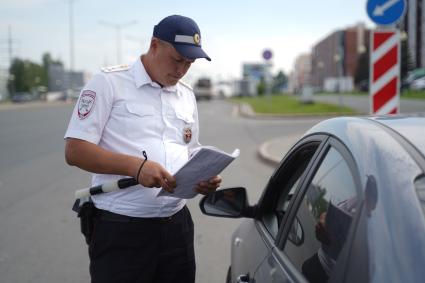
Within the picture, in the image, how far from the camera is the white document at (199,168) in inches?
81.7

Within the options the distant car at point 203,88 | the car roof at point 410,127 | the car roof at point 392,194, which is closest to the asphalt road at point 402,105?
the car roof at point 410,127

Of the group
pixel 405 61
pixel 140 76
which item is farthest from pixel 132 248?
pixel 405 61

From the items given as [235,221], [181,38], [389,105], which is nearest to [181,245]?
[181,38]

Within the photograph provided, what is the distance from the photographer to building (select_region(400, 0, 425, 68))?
3226 inches

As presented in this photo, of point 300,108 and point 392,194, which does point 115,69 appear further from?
point 300,108

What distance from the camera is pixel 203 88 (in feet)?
212

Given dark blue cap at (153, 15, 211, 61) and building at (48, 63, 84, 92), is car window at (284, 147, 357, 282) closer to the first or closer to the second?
dark blue cap at (153, 15, 211, 61)

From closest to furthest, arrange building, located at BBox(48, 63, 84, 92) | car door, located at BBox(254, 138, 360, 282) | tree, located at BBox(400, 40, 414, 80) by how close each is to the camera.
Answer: car door, located at BBox(254, 138, 360, 282) → tree, located at BBox(400, 40, 414, 80) → building, located at BBox(48, 63, 84, 92)

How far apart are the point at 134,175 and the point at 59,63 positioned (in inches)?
6310

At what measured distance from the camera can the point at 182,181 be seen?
2189mm

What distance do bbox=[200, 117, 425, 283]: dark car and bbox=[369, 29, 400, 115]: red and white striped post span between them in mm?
4962

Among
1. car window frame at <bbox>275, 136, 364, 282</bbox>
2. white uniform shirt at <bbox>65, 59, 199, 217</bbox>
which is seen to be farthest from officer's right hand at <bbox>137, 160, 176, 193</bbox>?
car window frame at <bbox>275, 136, 364, 282</bbox>

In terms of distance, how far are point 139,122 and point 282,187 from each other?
0.79m

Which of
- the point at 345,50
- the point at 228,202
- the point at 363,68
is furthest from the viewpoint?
the point at 345,50
